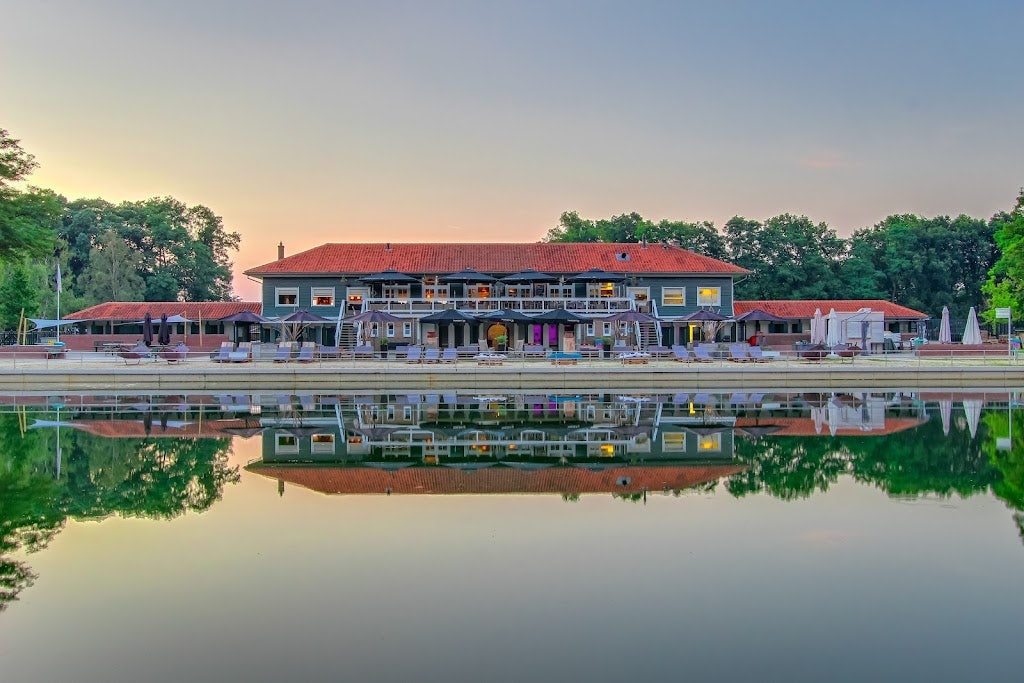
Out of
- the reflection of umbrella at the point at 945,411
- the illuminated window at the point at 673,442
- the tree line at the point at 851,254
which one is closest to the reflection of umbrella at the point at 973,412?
the reflection of umbrella at the point at 945,411

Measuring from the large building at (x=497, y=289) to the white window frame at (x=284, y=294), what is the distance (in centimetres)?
5

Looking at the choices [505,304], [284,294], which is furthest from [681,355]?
[284,294]

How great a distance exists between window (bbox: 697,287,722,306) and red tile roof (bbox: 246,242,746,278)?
1131 mm

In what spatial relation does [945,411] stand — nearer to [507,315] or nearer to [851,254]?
[507,315]

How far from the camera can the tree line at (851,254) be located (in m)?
53.9

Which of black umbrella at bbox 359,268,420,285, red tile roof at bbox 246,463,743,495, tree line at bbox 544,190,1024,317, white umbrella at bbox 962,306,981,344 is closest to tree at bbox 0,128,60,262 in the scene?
black umbrella at bbox 359,268,420,285

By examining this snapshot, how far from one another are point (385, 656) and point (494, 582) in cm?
172

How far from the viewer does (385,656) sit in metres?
5.87

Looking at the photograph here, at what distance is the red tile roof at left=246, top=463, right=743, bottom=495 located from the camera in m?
11.4

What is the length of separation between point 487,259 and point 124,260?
2858cm

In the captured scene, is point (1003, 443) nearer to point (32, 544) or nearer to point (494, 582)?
point (494, 582)

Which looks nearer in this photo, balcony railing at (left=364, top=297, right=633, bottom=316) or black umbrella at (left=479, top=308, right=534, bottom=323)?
black umbrella at (left=479, top=308, right=534, bottom=323)

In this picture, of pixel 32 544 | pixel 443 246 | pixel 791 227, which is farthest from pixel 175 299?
pixel 32 544

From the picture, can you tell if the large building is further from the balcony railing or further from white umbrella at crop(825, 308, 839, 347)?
A: white umbrella at crop(825, 308, 839, 347)
